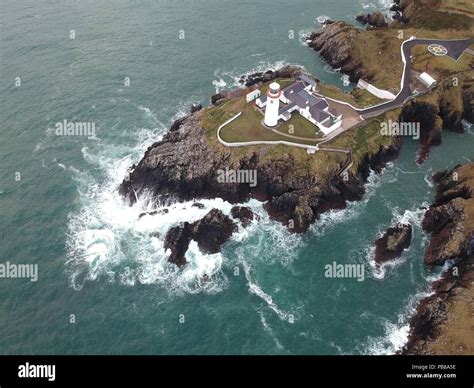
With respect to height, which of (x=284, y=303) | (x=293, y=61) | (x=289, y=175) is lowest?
(x=284, y=303)

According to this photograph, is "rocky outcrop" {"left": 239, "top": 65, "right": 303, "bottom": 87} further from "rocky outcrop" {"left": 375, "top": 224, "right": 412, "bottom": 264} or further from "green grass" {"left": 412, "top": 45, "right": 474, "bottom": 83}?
"rocky outcrop" {"left": 375, "top": 224, "right": 412, "bottom": 264}

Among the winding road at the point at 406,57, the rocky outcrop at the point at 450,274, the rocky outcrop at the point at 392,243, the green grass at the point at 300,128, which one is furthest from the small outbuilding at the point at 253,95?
the rocky outcrop at the point at 450,274

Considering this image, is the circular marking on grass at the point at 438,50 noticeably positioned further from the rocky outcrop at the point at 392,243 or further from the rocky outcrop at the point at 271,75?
the rocky outcrop at the point at 392,243

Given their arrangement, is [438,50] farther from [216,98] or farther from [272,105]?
[216,98]

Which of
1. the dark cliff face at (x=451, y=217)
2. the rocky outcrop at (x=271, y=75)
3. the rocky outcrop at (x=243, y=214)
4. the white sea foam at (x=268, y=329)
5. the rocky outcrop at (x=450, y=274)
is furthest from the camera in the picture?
the rocky outcrop at (x=271, y=75)

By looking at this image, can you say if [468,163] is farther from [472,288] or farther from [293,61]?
[293,61]

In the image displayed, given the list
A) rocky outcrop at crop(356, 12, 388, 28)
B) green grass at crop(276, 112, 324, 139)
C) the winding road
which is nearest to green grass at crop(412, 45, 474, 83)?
the winding road

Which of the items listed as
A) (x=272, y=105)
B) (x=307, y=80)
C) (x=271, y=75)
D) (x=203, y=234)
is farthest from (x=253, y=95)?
(x=203, y=234)
